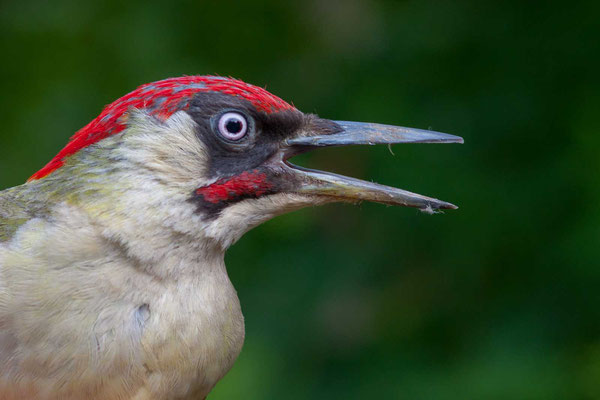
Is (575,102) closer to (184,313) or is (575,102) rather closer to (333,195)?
(333,195)

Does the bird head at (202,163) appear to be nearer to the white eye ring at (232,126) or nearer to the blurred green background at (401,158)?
the white eye ring at (232,126)

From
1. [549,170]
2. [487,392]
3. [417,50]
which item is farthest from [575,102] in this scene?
[487,392]

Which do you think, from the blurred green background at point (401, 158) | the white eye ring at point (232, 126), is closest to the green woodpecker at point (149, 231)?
the white eye ring at point (232, 126)

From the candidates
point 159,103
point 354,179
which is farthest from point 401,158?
point 159,103

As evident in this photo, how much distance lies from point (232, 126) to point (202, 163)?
6.4 inches

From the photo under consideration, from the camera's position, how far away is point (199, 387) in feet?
8.00

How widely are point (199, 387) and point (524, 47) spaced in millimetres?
2929

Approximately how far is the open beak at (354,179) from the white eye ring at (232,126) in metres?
0.18

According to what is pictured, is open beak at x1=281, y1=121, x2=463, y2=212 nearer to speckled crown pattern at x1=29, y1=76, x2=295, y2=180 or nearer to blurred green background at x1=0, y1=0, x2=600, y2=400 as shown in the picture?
speckled crown pattern at x1=29, y1=76, x2=295, y2=180

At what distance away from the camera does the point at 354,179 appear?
2.52 metres

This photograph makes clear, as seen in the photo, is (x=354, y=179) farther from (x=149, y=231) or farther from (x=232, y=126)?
(x=149, y=231)

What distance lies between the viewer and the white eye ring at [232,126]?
246cm

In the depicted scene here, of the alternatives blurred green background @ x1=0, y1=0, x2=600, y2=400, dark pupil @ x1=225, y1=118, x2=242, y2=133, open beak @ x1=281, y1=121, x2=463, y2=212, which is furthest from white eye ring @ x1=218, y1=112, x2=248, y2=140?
blurred green background @ x1=0, y1=0, x2=600, y2=400

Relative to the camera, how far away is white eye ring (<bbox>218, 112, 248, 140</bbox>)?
8.07ft
